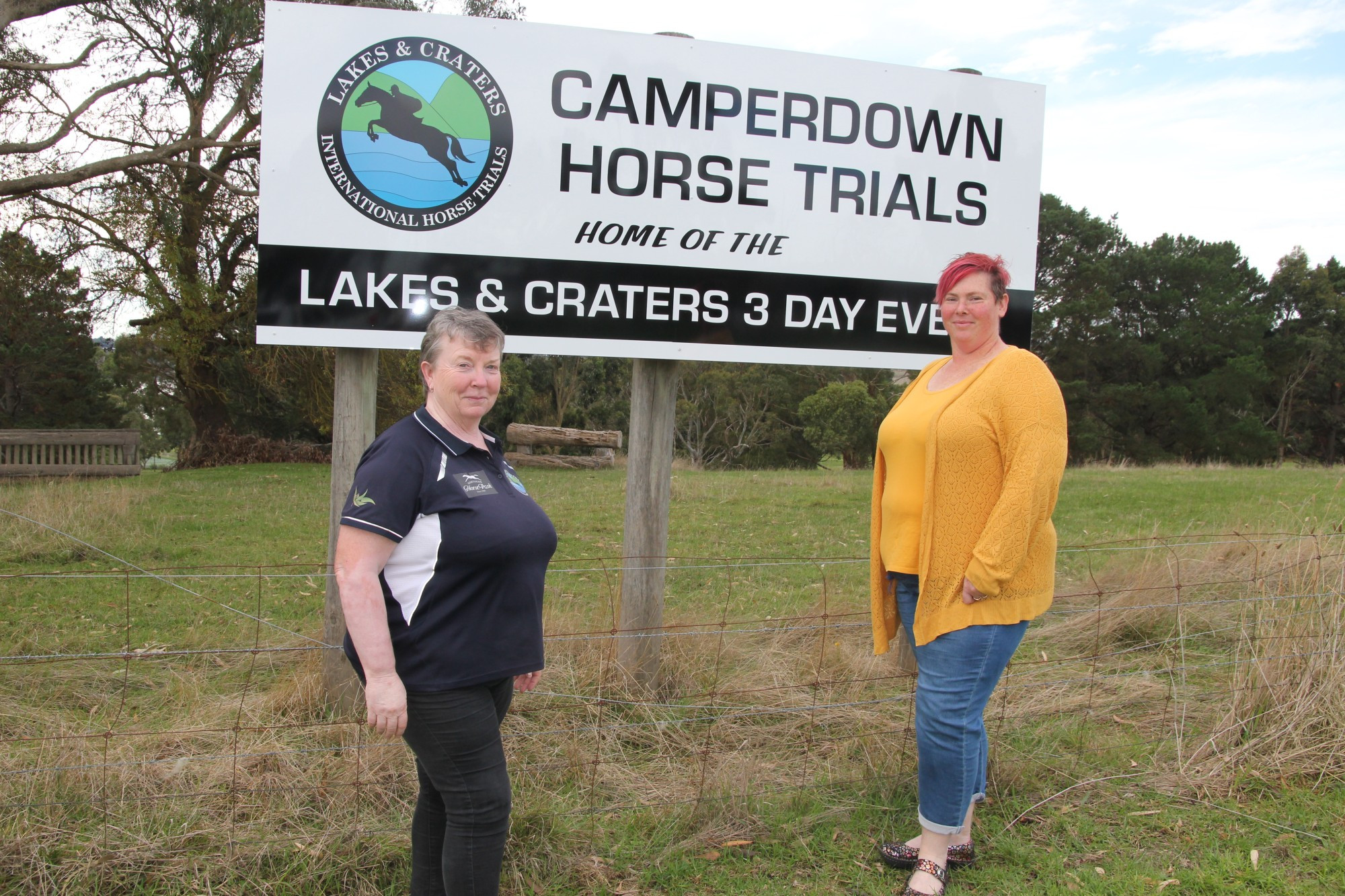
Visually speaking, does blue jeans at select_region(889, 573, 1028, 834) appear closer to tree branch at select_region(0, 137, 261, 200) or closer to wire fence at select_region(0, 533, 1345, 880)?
wire fence at select_region(0, 533, 1345, 880)

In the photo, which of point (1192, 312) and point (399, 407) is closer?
point (399, 407)

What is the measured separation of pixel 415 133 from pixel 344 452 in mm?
1425

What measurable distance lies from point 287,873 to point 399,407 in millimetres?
15584

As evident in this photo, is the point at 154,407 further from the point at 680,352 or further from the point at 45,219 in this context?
the point at 680,352

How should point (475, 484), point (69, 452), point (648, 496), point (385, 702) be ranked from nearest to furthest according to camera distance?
1. point (385, 702)
2. point (475, 484)
3. point (648, 496)
4. point (69, 452)

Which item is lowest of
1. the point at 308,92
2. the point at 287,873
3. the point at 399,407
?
the point at 287,873

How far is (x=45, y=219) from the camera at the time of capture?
15391mm

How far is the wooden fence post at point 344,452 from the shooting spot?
4020 mm

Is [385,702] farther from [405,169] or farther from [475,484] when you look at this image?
[405,169]

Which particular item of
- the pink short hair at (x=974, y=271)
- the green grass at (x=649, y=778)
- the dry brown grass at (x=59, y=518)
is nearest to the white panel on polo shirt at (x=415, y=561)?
the green grass at (x=649, y=778)

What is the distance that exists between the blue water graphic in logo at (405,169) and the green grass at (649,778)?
5.56 ft

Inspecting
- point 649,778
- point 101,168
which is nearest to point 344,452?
point 649,778

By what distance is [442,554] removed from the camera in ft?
7.04

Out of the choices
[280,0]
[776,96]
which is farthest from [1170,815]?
[280,0]
